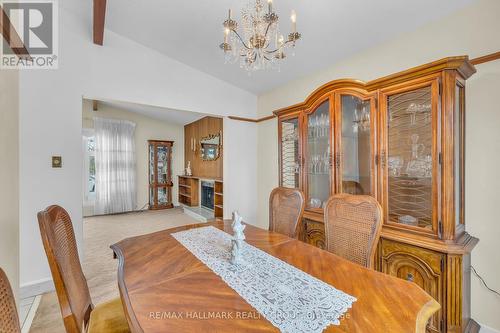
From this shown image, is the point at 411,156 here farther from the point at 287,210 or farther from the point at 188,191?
the point at 188,191

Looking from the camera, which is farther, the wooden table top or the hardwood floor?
the hardwood floor

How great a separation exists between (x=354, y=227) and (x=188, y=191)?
5639 millimetres

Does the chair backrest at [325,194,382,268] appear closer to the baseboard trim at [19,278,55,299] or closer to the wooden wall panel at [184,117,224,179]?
the baseboard trim at [19,278,55,299]

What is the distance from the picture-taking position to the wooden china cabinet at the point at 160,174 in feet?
21.9

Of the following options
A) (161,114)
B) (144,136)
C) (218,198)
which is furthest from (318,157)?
(144,136)

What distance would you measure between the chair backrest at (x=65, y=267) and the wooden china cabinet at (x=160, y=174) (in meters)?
5.79

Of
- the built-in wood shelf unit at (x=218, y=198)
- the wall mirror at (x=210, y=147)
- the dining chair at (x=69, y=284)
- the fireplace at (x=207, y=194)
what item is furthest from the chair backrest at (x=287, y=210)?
the fireplace at (x=207, y=194)

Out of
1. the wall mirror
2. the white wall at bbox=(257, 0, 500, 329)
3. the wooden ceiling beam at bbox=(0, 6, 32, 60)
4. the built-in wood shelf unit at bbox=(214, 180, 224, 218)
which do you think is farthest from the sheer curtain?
the white wall at bbox=(257, 0, 500, 329)

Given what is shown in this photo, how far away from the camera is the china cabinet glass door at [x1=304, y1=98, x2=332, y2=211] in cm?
243

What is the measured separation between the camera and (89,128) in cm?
588

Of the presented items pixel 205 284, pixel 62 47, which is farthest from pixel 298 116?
pixel 62 47

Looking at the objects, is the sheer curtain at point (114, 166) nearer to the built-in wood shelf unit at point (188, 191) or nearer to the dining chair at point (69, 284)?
the built-in wood shelf unit at point (188, 191)

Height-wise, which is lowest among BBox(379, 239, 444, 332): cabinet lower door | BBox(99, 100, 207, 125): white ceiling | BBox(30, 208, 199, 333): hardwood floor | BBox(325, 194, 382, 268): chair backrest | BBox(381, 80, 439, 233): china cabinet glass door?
BBox(30, 208, 199, 333): hardwood floor

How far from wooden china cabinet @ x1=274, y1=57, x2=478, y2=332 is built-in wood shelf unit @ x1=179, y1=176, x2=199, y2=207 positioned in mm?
4374
